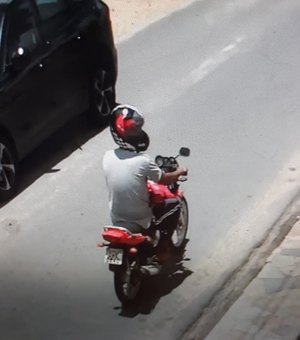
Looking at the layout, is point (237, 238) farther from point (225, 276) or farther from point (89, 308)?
point (89, 308)

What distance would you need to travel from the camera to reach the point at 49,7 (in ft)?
37.2

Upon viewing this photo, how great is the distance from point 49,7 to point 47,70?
864mm

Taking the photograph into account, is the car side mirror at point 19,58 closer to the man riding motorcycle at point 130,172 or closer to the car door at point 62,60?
the car door at point 62,60

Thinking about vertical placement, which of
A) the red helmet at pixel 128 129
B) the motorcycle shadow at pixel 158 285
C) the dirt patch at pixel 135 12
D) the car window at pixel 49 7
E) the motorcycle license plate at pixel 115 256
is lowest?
the dirt patch at pixel 135 12

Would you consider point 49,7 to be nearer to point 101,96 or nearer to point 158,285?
point 101,96

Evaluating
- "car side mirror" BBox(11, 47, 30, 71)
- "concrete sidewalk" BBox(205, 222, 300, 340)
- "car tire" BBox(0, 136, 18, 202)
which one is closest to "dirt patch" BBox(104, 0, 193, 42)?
"car side mirror" BBox(11, 47, 30, 71)

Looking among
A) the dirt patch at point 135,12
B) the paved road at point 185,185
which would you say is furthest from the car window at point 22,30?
the dirt patch at point 135,12

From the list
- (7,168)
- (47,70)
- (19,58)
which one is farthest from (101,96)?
(7,168)

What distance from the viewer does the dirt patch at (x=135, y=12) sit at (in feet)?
52.6

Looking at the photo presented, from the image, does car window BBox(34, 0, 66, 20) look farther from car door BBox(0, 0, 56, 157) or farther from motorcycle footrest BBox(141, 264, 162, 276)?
motorcycle footrest BBox(141, 264, 162, 276)

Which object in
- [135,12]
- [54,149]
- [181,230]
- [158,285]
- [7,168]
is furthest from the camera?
[135,12]

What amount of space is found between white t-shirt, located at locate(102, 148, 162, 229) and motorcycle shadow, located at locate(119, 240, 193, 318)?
708 mm

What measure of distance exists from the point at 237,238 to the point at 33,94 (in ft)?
9.39

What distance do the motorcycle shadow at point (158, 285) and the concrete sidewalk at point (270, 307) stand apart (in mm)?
669
